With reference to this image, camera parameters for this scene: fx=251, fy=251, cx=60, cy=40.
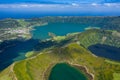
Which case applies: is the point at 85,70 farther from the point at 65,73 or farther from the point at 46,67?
the point at 46,67

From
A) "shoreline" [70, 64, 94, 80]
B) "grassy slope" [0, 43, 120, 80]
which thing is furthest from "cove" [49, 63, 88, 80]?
"grassy slope" [0, 43, 120, 80]

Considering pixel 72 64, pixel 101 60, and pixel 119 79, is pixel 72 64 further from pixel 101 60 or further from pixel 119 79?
pixel 119 79

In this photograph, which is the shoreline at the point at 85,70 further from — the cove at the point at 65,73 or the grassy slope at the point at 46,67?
the cove at the point at 65,73

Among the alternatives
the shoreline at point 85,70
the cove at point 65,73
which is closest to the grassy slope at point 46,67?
the shoreline at point 85,70

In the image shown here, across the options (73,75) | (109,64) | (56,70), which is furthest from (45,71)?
(109,64)

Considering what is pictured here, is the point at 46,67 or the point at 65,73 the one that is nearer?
the point at 65,73

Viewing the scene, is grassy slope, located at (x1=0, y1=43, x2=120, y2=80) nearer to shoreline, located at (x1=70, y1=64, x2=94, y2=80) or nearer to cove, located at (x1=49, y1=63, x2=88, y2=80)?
shoreline, located at (x1=70, y1=64, x2=94, y2=80)

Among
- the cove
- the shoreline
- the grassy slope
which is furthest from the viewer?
the shoreline

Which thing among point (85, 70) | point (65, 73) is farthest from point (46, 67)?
point (85, 70)
